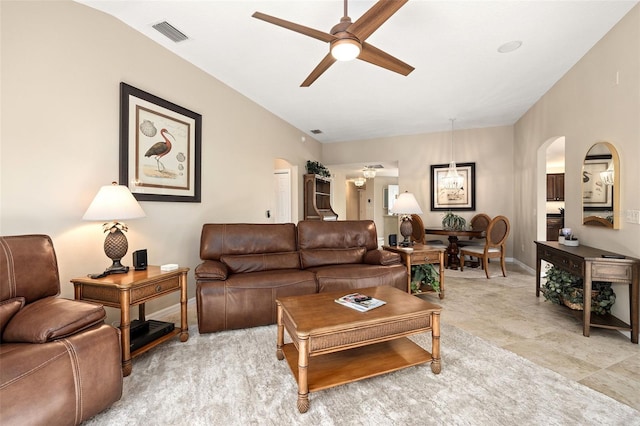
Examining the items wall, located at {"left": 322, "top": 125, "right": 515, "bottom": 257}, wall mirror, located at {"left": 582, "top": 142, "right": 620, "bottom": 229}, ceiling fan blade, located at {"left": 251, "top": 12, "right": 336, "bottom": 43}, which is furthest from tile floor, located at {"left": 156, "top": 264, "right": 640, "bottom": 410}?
ceiling fan blade, located at {"left": 251, "top": 12, "right": 336, "bottom": 43}

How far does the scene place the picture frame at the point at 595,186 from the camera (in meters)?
2.94

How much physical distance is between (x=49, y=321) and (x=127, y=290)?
1.88ft

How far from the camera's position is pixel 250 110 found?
466 centimetres

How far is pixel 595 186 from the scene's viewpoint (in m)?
3.15

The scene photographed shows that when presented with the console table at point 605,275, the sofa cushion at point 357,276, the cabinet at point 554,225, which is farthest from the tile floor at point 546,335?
the cabinet at point 554,225

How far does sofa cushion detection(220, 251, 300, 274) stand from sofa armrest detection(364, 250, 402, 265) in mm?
863

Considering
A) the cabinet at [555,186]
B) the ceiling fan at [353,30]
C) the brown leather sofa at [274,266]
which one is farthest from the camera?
the cabinet at [555,186]

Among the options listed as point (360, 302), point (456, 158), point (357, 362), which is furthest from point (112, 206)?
point (456, 158)

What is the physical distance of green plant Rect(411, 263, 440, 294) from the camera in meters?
3.72

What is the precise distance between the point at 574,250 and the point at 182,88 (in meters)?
4.45

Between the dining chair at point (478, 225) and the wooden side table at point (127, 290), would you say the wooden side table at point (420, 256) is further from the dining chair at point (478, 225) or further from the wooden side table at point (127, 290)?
the dining chair at point (478, 225)

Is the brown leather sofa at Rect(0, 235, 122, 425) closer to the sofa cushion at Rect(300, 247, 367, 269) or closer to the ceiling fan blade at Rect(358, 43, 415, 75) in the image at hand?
the sofa cushion at Rect(300, 247, 367, 269)

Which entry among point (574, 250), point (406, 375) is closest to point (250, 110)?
point (406, 375)

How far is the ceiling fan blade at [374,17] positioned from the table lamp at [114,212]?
2.05 m
